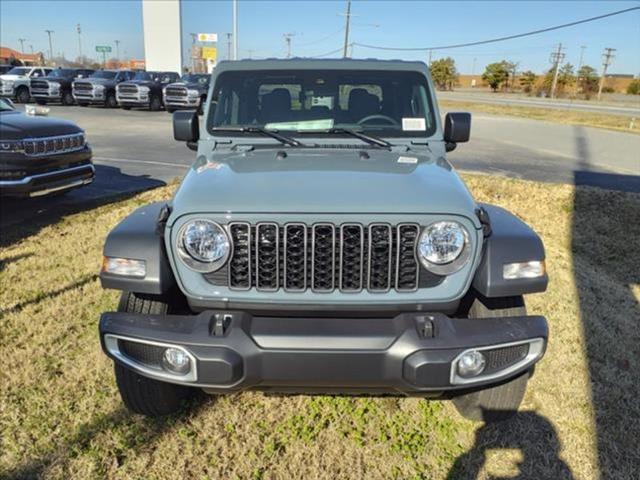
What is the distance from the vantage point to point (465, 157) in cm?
1338

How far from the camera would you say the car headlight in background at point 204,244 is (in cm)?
243

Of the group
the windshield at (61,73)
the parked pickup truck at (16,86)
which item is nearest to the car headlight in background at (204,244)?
the parked pickup truck at (16,86)

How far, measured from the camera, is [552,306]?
4730mm

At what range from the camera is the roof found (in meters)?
3.94

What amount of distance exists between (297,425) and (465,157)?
11.3 metres

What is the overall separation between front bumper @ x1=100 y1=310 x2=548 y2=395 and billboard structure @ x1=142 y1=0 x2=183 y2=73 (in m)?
42.3

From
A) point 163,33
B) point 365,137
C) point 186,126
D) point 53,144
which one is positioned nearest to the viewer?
point 365,137

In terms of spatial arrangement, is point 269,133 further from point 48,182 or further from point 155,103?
point 155,103

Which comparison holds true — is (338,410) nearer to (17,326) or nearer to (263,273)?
(263,273)

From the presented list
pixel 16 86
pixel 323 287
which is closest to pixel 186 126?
pixel 323 287

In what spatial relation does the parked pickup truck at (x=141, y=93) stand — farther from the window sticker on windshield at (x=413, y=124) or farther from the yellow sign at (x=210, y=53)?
the yellow sign at (x=210, y=53)

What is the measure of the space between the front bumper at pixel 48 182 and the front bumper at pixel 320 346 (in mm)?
4700

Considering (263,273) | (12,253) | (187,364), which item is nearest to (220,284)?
(263,273)

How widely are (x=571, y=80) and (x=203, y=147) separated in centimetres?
8232
